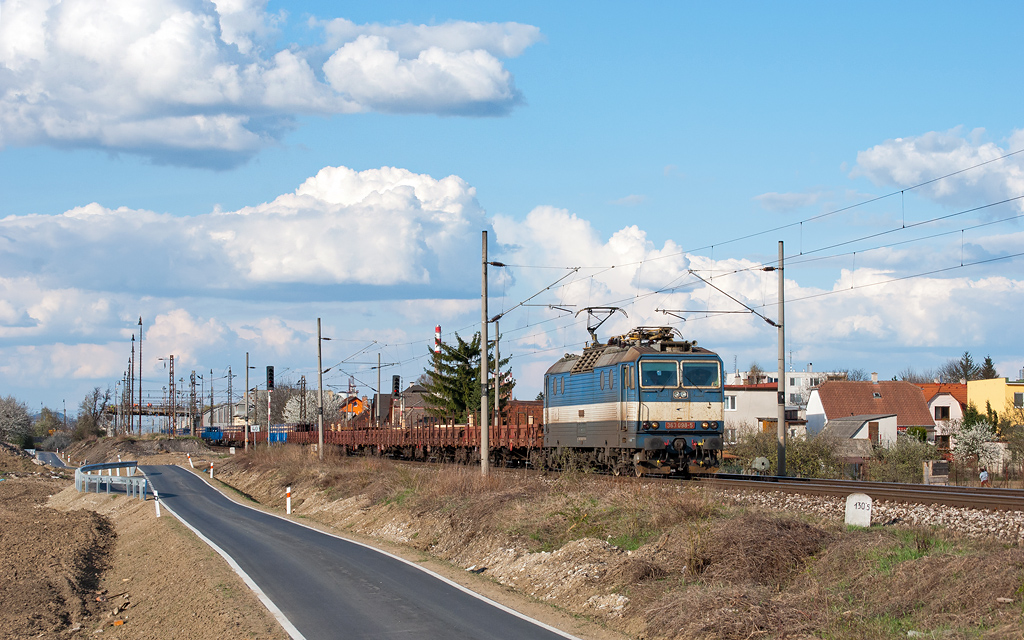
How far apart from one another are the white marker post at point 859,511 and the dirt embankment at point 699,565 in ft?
1.36

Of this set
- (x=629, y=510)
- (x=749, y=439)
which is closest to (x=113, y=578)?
(x=629, y=510)

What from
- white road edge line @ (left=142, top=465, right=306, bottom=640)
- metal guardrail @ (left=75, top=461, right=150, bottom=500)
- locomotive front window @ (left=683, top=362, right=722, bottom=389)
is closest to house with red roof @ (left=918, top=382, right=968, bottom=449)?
locomotive front window @ (left=683, top=362, right=722, bottom=389)

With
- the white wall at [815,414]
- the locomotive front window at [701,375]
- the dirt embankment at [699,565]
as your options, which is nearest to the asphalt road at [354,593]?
the dirt embankment at [699,565]

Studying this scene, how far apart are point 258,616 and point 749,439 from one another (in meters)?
36.0

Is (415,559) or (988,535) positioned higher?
(988,535)

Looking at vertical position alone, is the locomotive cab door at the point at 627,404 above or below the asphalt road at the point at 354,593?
Answer: above

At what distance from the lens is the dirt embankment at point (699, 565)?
1074 cm

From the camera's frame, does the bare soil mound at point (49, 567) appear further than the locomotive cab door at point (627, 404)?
No

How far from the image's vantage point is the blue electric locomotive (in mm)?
26391

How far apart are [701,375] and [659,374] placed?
1407 mm

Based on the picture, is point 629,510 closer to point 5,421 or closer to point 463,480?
point 463,480

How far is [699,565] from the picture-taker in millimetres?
13883

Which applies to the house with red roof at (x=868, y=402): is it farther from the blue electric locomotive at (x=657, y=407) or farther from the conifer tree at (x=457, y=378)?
the blue electric locomotive at (x=657, y=407)

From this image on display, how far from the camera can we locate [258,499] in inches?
1766
